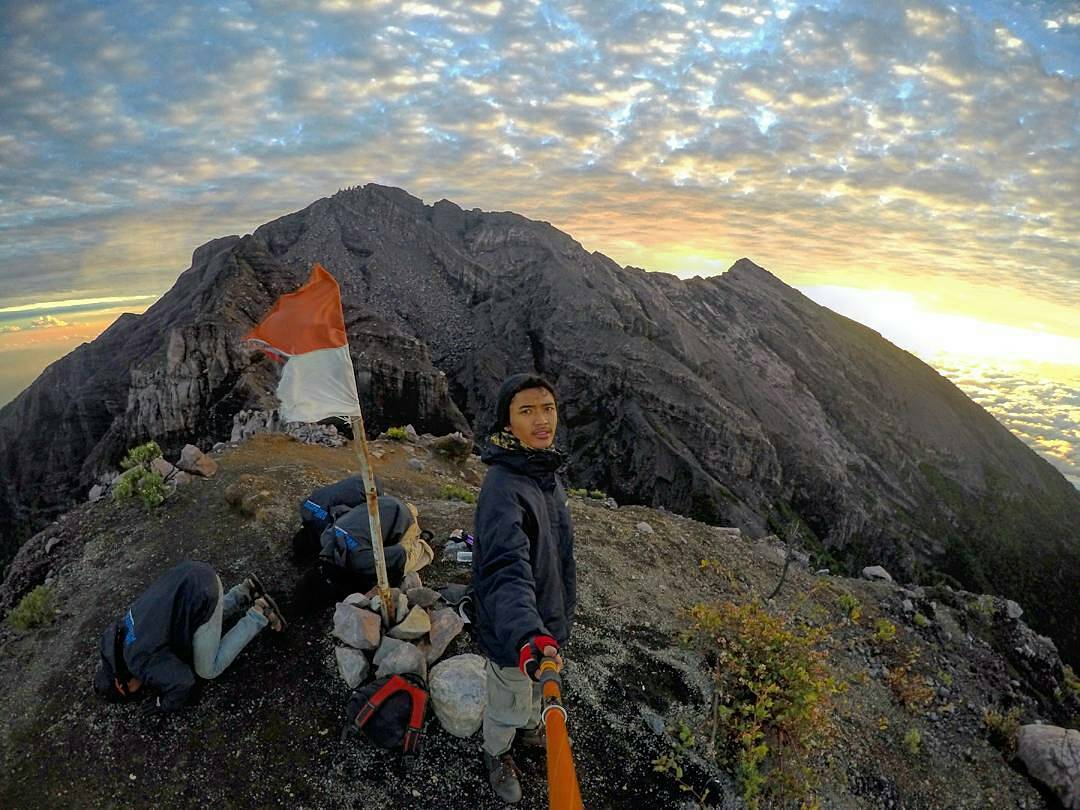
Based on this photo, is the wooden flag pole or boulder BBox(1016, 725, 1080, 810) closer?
the wooden flag pole

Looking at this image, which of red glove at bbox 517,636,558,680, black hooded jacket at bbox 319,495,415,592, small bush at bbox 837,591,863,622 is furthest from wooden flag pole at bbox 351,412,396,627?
small bush at bbox 837,591,863,622

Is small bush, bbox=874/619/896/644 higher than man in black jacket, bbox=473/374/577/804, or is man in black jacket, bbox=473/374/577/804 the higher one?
man in black jacket, bbox=473/374/577/804

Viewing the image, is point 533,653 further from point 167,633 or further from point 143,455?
point 143,455

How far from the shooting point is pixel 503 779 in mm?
5316

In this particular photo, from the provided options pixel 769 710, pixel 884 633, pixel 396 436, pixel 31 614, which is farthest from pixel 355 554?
pixel 396 436

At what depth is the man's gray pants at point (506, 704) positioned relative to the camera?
4.91 m

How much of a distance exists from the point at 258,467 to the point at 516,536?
1175 centimetres

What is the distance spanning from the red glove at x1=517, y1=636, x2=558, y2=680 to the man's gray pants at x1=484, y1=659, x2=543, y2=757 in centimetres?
130

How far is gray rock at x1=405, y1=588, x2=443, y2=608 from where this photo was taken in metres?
7.25

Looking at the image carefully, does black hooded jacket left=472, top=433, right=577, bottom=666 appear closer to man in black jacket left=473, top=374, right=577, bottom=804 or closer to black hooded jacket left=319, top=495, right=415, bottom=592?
man in black jacket left=473, top=374, right=577, bottom=804

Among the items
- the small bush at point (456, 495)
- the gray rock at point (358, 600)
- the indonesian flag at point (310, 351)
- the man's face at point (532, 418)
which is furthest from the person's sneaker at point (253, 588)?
the small bush at point (456, 495)

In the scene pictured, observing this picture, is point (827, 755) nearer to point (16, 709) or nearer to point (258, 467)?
point (16, 709)

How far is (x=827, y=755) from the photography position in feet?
25.2

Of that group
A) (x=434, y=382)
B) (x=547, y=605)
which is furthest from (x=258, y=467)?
(x=434, y=382)
